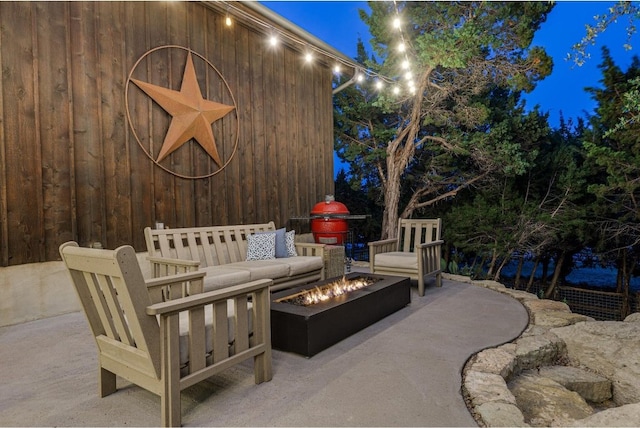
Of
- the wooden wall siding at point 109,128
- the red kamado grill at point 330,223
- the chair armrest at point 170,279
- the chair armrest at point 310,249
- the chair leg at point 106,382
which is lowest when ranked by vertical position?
the chair leg at point 106,382

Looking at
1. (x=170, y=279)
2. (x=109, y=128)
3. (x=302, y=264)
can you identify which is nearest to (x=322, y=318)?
(x=170, y=279)

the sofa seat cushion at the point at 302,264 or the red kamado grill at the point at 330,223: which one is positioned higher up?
the red kamado grill at the point at 330,223

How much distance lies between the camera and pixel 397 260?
419 cm

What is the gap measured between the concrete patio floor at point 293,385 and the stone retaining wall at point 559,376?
0.11 meters

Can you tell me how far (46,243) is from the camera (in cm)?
326

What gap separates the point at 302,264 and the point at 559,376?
2485mm

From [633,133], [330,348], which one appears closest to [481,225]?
[633,133]

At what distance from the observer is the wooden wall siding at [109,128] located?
3.13 meters

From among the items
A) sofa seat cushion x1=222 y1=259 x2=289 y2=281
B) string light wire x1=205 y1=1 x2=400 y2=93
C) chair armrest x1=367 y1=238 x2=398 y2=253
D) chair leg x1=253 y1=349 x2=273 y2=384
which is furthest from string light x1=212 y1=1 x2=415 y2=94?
chair leg x1=253 y1=349 x2=273 y2=384

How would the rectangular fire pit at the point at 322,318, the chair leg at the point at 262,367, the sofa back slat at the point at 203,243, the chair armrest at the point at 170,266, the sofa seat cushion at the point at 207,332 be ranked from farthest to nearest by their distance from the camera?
1. the sofa back slat at the point at 203,243
2. the chair armrest at the point at 170,266
3. the rectangular fire pit at the point at 322,318
4. the chair leg at the point at 262,367
5. the sofa seat cushion at the point at 207,332

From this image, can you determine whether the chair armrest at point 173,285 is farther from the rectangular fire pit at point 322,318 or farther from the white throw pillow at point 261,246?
the white throw pillow at point 261,246

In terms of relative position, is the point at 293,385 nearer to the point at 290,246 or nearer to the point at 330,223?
the point at 290,246

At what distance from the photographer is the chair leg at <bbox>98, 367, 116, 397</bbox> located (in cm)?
188

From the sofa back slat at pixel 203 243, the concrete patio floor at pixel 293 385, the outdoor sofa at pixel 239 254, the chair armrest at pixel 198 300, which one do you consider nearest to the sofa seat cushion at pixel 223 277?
the outdoor sofa at pixel 239 254
